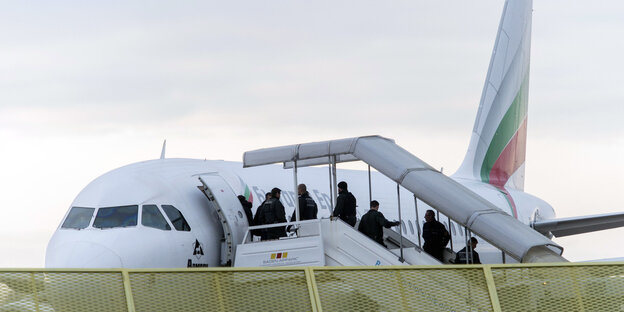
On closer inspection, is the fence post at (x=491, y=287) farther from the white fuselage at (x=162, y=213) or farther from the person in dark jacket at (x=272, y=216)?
the person in dark jacket at (x=272, y=216)

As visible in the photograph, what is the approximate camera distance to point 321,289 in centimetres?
895

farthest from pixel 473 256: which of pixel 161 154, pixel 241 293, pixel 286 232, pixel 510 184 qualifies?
pixel 510 184

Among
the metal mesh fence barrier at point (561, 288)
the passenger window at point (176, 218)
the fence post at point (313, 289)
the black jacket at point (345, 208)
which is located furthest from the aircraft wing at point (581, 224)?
the fence post at point (313, 289)

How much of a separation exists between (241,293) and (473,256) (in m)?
9.00

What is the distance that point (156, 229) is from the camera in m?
14.7

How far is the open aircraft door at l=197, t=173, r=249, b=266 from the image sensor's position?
50.7ft

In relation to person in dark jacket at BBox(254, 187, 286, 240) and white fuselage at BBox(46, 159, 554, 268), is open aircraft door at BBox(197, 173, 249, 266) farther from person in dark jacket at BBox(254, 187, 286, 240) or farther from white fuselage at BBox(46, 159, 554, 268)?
person in dark jacket at BBox(254, 187, 286, 240)

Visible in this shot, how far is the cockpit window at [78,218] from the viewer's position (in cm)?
1473

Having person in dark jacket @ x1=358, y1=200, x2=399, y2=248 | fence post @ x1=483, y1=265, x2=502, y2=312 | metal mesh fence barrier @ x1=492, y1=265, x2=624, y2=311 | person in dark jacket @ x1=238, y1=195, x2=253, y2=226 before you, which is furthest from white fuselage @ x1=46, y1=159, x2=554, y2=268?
fence post @ x1=483, y1=265, x2=502, y2=312

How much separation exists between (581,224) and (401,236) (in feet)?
35.7

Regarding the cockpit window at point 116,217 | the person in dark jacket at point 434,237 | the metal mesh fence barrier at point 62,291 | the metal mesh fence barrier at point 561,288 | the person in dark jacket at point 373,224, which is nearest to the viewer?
the metal mesh fence barrier at point 62,291

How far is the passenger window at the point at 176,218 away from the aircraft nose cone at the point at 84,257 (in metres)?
1.43

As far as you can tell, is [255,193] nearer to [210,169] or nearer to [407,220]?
[210,169]

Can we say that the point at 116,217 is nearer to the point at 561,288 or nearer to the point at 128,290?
the point at 128,290
